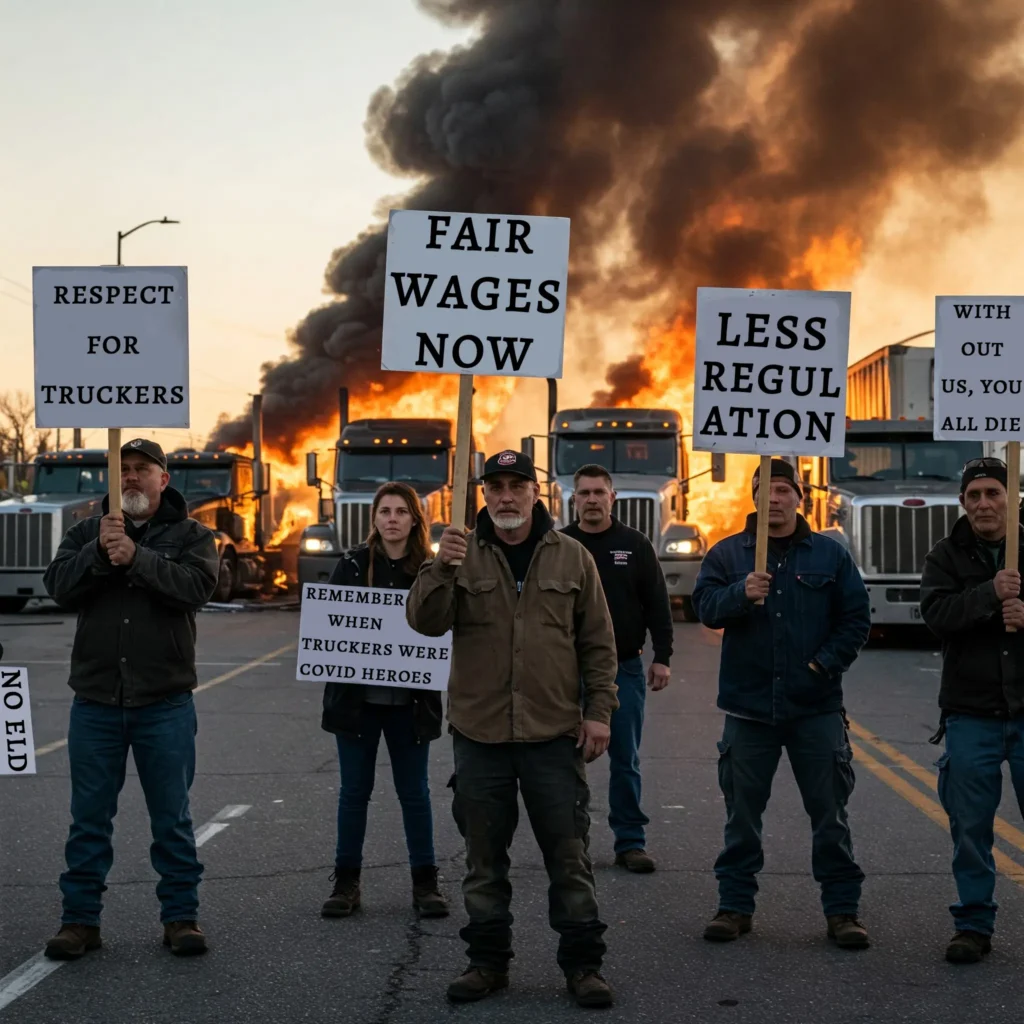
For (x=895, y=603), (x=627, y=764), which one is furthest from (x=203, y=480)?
(x=627, y=764)

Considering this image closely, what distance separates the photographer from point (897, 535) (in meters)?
21.2

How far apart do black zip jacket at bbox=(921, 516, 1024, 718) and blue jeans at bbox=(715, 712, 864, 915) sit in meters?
0.50

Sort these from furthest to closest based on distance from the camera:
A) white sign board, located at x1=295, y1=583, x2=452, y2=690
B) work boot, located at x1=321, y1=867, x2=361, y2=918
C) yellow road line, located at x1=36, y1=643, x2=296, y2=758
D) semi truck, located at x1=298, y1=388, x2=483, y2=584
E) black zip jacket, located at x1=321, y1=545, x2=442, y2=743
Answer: semi truck, located at x1=298, y1=388, x2=483, y2=584 → yellow road line, located at x1=36, y1=643, x2=296, y2=758 → white sign board, located at x1=295, y1=583, x2=452, y2=690 → black zip jacket, located at x1=321, y1=545, x2=442, y2=743 → work boot, located at x1=321, y1=867, x2=361, y2=918

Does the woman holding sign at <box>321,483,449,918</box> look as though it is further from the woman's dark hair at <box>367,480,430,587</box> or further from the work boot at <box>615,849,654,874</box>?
the work boot at <box>615,849,654,874</box>

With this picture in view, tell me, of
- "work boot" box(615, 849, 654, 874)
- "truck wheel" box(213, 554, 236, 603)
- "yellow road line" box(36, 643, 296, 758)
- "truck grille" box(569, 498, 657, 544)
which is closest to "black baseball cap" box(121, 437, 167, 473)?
"work boot" box(615, 849, 654, 874)

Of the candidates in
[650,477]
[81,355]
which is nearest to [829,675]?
[81,355]

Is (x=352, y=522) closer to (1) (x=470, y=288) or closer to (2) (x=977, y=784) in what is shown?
(1) (x=470, y=288)

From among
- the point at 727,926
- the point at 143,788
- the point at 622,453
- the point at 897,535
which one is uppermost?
the point at 622,453

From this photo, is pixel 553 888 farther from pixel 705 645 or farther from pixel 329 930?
pixel 705 645

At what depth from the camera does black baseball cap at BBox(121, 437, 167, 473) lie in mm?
6395

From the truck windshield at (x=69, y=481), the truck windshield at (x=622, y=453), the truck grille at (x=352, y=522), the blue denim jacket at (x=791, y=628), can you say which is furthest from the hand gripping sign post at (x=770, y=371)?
the truck windshield at (x=69, y=481)

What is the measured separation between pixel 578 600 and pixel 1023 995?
6.58 feet

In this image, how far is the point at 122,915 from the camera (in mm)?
6656

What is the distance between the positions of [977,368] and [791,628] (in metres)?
1.57
